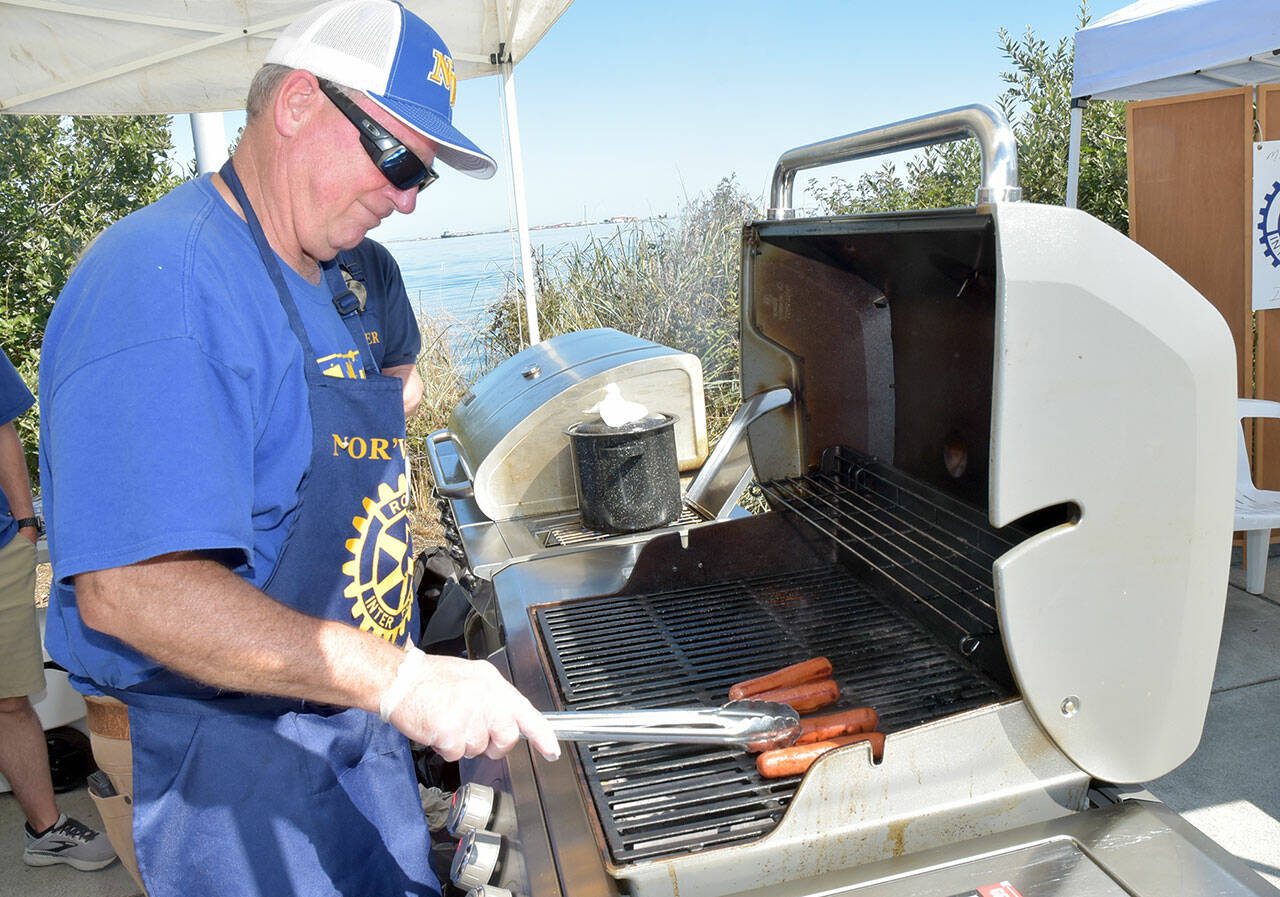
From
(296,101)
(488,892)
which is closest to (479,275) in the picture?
(296,101)

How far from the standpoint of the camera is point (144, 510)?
1.10 m

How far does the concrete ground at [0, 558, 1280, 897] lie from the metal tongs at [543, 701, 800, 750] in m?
2.05

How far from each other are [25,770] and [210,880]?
2381 mm

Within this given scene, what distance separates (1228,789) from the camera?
3076mm

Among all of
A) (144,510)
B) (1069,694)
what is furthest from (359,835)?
(1069,694)

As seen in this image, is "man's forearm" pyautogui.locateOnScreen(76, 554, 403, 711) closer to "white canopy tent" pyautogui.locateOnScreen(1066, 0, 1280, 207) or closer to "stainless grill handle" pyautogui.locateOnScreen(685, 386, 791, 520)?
"stainless grill handle" pyautogui.locateOnScreen(685, 386, 791, 520)

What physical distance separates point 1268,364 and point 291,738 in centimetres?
547

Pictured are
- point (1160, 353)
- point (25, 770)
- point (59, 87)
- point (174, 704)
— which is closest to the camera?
point (1160, 353)

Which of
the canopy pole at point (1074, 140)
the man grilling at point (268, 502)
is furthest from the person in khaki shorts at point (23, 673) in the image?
the canopy pole at point (1074, 140)

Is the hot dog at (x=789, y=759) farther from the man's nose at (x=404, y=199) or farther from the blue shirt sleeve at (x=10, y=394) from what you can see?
the blue shirt sleeve at (x=10, y=394)

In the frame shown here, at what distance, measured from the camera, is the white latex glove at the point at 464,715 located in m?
1.21

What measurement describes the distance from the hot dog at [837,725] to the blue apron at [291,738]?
0.78 m

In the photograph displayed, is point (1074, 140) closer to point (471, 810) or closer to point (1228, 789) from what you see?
point (1228, 789)

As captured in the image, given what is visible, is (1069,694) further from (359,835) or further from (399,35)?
(399,35)
